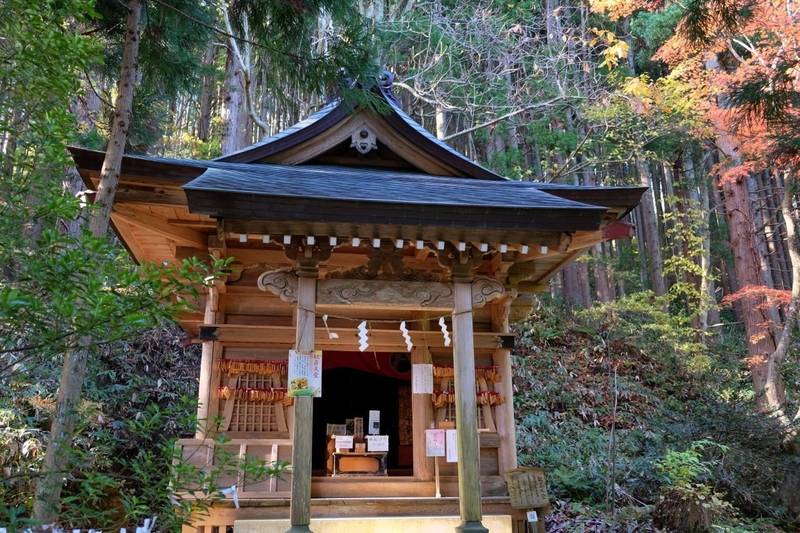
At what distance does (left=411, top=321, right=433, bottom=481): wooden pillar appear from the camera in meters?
6.09

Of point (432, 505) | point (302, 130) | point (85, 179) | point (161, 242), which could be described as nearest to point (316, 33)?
point (302, 130)

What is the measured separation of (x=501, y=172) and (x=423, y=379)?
903 centimetres

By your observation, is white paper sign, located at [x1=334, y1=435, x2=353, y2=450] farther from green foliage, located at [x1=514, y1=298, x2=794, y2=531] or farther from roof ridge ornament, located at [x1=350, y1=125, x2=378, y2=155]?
roof ridge ornament, located at [x1=350, y1=125, x2=378, y2=155]

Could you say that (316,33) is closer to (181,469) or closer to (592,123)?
(592,123)

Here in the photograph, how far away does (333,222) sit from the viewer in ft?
15.1

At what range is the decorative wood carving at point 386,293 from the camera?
502 centimetres

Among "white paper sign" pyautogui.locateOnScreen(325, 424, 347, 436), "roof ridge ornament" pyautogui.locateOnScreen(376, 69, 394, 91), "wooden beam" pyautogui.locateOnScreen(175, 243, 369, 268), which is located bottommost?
"white paper sign" pyautogui.locateOnScreen(325, 424, 347, 436)

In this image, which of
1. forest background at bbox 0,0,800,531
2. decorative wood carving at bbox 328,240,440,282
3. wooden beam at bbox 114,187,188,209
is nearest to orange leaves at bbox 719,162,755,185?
forest background at bbox 0,0,800,531

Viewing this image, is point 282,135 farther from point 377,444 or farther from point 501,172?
point 501,172

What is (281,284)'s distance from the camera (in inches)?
195

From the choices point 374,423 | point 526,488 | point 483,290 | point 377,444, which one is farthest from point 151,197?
point 526,488

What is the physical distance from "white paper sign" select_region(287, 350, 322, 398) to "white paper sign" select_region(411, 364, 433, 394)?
5.14ft

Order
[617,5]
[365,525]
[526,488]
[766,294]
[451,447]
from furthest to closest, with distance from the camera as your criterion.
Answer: [617,5] < [766,294] < [451,447] < [526,488] < [365,525]

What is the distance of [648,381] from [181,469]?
1246 centimetres
